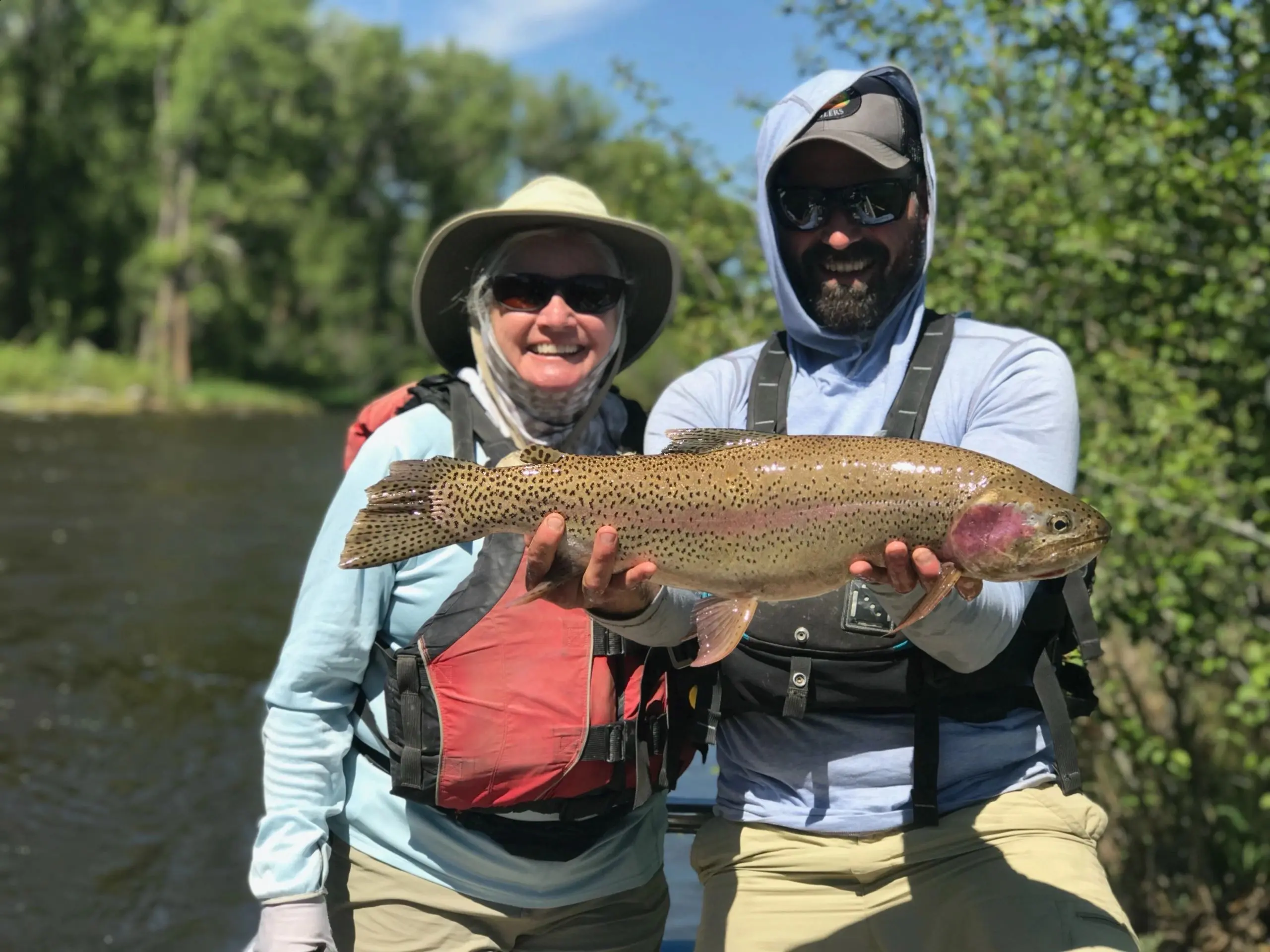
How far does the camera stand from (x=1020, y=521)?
2.61m

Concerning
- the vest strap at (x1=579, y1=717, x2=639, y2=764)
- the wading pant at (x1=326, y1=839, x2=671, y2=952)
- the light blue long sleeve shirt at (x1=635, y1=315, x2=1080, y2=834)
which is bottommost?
the wading pant at (x1=326, y1=839, x2=671, y2=952)

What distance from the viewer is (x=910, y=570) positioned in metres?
2.66

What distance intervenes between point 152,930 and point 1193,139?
6568mm

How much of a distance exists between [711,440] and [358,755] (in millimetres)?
1288

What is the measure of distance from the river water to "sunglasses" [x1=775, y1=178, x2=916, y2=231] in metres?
4.21

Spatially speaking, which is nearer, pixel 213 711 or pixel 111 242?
pixel 213 711

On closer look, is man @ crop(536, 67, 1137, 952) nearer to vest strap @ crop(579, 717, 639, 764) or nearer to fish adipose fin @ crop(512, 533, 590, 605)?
fish adipose fin @ crop(512, 533, 590, 605)

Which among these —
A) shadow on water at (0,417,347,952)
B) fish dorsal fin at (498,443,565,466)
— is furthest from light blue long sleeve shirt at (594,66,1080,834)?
shadow on water at (0,417,347,952)

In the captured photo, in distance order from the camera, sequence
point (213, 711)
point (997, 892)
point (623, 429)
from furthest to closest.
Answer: point (213, 711) < point (623, 429) < point (997, 892)

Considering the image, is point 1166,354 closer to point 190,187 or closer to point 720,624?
point 720,624

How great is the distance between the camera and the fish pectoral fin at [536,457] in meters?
2.89

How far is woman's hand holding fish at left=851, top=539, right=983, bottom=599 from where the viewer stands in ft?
8.56

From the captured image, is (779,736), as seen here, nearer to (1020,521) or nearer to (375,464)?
(1020,521)

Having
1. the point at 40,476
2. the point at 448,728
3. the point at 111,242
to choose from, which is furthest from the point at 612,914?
the point at 111,242
